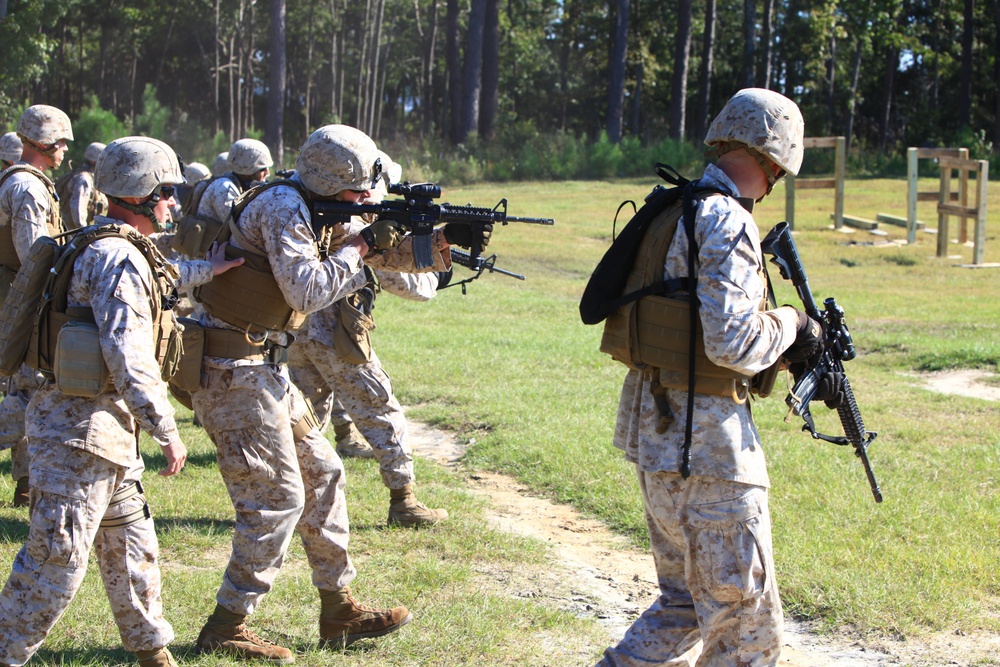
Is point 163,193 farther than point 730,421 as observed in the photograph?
Yes

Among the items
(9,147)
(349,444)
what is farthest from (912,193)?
(9,147)

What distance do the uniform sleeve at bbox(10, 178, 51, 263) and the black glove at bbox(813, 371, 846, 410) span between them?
15.6ft

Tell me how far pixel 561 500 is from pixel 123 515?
10.5ft

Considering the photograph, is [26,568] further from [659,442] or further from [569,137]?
[569,137]

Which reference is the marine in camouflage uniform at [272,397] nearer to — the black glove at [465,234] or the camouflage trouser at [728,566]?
the black glove at [465,234]

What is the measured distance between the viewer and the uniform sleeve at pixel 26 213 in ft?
20.8

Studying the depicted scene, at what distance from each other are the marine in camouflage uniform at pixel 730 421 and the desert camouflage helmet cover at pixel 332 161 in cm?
154

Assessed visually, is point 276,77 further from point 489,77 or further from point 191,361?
point 191,361

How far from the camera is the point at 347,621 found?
445 centimetres

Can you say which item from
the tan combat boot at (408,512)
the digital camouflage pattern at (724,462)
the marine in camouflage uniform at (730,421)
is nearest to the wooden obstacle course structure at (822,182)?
the tan combat boot at (408,512)

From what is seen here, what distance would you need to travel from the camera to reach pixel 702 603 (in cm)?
337

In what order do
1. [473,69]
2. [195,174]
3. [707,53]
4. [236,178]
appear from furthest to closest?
[707,53]
[473,69]
[195,174]
[236,178]

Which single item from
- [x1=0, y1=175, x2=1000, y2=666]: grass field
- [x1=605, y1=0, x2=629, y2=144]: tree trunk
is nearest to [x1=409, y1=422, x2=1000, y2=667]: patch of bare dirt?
[x1=0, y1=175, x2=1000, y2=666]: grass field

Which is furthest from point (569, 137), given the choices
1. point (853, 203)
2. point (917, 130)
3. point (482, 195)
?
point (917, 130)
